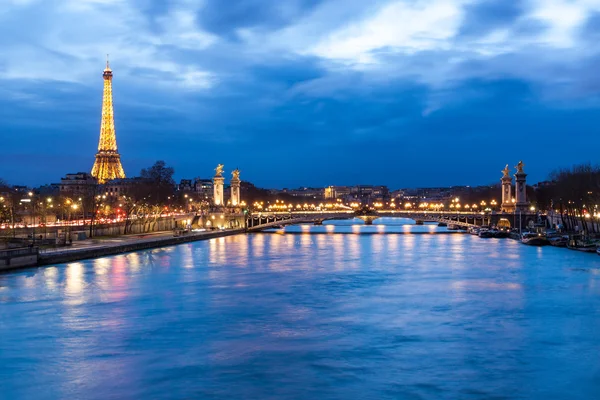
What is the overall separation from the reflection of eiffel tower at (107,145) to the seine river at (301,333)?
2119 inches

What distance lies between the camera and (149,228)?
55844 mm

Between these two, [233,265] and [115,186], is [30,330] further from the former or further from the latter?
[115,186]

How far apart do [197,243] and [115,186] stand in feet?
159

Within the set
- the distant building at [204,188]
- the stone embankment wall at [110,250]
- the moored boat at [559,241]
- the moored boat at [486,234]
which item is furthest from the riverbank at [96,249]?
the distant building at [204,188]

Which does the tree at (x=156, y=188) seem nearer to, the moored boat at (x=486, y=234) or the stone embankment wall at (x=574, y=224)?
the moored boat at (x=486, y=234)

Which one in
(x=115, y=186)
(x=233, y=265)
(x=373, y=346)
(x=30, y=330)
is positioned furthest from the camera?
(x=115, y=186)

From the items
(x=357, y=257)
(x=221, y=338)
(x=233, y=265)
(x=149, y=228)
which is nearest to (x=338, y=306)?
(x=221, y=338)

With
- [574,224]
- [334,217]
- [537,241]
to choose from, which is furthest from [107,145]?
[537,241]

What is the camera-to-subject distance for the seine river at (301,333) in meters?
12.7

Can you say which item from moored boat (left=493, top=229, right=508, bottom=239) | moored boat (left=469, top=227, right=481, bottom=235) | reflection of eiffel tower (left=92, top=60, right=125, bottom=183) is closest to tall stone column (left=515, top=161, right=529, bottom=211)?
moored boat (left=469, top=227, right=481, bottom=235)

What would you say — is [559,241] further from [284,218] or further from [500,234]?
[284,218]

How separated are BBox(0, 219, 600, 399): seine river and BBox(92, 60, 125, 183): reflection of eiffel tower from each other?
177ft

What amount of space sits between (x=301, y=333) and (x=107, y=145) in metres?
72.4

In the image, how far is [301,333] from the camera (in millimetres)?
16719
